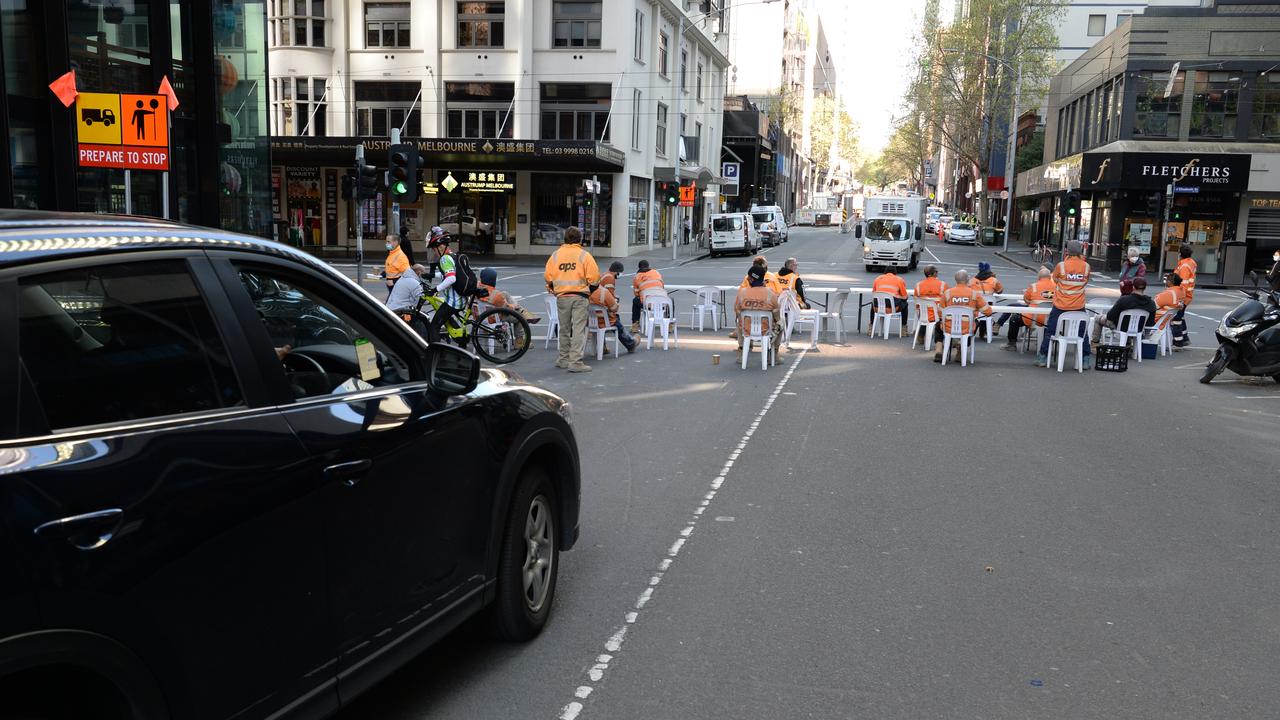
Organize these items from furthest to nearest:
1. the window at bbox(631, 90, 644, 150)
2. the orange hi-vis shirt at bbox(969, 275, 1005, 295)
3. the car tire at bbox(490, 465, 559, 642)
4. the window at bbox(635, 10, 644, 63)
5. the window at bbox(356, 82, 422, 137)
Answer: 1. the window at bbox(635, 10, 644, 63)
2. the window at bbox(631, 90, 644, 150)
3. the window at bbox(356, 82, 422, 137)
4. the orange hi-vis shirt at bbox(969, 275, 1005, 295)
5. the car tire at bbox(490, 465, 559, 642)

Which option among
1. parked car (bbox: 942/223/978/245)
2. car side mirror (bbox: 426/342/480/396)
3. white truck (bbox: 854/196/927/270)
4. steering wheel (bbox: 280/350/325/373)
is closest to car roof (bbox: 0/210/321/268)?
steering wheel (bbox: 280/350/325/373)

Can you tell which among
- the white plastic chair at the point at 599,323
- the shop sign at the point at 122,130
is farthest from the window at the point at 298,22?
the shop sign at the point at 122,130

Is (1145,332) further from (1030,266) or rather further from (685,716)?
(1030,266)

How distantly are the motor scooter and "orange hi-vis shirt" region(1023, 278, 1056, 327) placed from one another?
9.85 feet

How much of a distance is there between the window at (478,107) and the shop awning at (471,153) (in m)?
1.78

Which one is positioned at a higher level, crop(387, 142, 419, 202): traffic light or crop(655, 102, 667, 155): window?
crop(655, 102, 667, 155): window

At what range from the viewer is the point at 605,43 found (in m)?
43.1

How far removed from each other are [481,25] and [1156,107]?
91.2ft

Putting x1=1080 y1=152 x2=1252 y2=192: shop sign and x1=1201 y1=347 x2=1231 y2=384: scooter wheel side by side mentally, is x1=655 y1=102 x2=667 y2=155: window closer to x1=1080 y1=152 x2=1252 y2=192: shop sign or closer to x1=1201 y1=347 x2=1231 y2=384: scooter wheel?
x1=1080 y1=152 x2=1252 y2=192: shop sign

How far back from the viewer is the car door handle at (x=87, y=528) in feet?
7.54

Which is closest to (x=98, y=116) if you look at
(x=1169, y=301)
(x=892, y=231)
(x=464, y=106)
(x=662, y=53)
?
(x=1169, y=301)

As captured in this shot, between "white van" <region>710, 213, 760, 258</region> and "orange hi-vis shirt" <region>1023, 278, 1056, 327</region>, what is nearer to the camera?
"orange hi-vis shirt" <region>1023, 278, 1056, 327</region>

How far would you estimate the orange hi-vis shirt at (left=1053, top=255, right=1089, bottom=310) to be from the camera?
563 inches

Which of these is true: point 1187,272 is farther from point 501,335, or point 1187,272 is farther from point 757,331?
point 501,335
